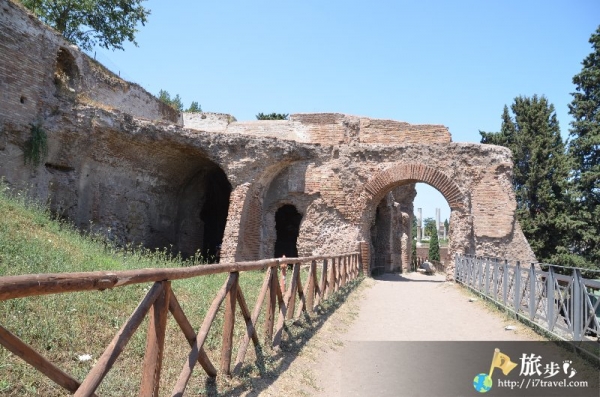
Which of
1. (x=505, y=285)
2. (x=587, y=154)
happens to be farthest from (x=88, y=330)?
(x=587, y=154)

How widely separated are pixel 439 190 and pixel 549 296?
850 cm

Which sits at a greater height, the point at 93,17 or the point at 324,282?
the point at 93,17

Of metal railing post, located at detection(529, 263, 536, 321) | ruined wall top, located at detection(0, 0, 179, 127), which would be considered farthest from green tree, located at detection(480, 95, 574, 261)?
ruined wall top, located at detection(0, 0, 179, 127)

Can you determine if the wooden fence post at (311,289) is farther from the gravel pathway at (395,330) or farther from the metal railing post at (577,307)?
the metal railing post at (577,307)

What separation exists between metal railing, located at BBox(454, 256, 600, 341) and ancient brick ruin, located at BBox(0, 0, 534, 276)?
195 inches

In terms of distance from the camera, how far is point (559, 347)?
5.63 meters

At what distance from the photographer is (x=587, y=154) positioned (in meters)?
23.9

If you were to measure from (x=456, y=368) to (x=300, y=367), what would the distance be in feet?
5.82

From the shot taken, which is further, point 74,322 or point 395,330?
point 395,330

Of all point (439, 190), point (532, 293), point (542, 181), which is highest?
point (542, 181)

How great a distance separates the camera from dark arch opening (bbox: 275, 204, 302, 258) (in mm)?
20297

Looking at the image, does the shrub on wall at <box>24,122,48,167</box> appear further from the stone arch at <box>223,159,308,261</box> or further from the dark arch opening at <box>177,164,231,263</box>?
the dark arch opening at <box>177,164,231,263</box>

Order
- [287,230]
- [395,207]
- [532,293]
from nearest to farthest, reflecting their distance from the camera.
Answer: [532,293] < [287,230] < [395,207]

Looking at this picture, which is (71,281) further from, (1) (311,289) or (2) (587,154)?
(2) (587,154)
